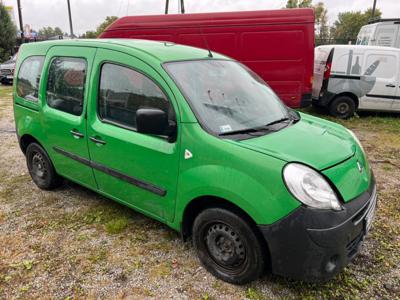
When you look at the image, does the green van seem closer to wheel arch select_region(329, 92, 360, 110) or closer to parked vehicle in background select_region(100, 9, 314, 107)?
parked vehicle in background select_region(100, 9, 314, 107)

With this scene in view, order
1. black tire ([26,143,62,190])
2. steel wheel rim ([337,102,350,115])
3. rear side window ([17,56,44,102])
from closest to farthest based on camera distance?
rear side window ([17,56,44,102]) < black tire ([26,143,62,190]) < steel wheel rim ([337,102,350,115])

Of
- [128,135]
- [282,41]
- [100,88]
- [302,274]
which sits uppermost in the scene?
[282,41]

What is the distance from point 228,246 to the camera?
8.26 feet

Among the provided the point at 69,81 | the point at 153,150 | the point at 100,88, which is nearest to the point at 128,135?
the point at 153,150

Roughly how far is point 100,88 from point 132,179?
897 millimetres

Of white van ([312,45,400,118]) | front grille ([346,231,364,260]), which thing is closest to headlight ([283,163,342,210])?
front grille ([346,231,364,260])

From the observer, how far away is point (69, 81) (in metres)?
3.44

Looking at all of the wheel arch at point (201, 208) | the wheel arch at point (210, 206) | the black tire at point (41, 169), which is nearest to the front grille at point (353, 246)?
the wheel arch at point (210, 206)

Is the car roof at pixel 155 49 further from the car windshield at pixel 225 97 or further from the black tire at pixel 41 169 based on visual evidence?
the black tire at pixel 41 169

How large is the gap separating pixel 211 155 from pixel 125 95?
3.45ft

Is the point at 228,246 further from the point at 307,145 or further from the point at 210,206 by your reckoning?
the point at 307,145

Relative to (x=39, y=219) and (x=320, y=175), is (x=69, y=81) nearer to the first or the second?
(x=39, y=219)

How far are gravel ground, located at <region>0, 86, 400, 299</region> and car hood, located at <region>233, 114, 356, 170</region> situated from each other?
3.21 ft

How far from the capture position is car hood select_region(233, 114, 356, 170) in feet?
7.43
